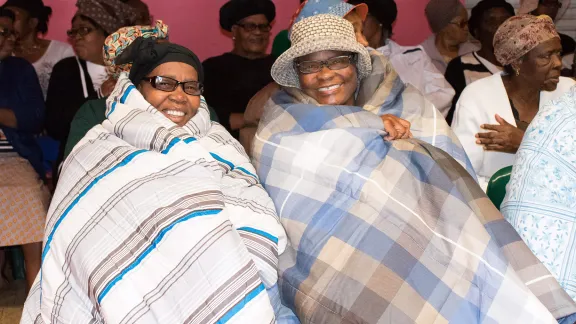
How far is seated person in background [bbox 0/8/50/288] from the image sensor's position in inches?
154

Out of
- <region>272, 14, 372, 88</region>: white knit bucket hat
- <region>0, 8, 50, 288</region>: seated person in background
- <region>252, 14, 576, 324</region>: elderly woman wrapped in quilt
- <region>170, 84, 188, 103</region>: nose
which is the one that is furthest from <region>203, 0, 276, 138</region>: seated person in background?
<region>252, 14, 576, 324</region>: elderly woman wrapped in quilt

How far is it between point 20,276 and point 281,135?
2.81m

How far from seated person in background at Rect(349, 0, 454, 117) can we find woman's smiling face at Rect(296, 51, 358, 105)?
1801 mm

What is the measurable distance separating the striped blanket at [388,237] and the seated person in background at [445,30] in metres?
2.98

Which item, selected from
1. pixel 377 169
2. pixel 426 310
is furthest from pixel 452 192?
pixel 426 310

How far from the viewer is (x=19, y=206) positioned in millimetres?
3936

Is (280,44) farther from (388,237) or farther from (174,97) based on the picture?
(388,237)

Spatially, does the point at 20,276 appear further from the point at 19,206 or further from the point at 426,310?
the point at 426,310

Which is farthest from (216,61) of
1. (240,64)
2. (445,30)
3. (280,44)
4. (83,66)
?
(445,30)

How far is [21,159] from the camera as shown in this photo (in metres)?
4.04

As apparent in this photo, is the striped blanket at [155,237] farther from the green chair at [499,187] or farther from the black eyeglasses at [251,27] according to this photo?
the black eyeglasses at [251,27]

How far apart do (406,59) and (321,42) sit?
214 centimetres

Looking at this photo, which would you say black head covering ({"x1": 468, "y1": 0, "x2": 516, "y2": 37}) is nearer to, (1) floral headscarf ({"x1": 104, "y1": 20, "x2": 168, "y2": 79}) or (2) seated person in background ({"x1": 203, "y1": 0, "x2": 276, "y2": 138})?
(2) seated person in background ({"x1": 203, "y1": 0, "x2": 276, "y2": 138})

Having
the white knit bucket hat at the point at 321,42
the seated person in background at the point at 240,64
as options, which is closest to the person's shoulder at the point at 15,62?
the seated person in background at the point at 240,64
